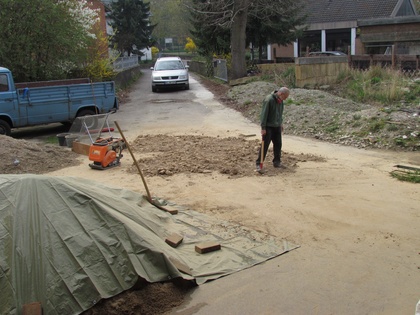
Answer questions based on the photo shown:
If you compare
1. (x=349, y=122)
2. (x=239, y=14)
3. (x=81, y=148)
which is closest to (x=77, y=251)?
(x=81, y=148)

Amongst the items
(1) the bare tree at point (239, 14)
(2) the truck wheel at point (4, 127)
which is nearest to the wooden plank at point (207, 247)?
(2) the truck wheel at point (4, 127)

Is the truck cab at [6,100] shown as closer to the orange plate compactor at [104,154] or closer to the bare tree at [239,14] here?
the orange plate compactor at [104,154]

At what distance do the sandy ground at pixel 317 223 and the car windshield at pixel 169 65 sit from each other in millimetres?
16839

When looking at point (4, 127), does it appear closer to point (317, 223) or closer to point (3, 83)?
point (3, 83)

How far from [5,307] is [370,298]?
3.53 meters

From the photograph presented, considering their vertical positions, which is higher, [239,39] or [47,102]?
[239,39]

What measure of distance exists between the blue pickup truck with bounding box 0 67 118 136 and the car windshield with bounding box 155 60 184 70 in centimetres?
1159

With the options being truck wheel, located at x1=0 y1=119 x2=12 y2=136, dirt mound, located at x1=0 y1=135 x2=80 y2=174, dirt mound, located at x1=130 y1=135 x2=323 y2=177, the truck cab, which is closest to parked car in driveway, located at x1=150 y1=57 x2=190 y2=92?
the truck cab

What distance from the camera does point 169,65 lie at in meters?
28.0

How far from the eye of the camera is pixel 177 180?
9164 mm

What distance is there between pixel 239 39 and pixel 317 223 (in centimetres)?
2174

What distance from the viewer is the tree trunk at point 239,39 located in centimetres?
2555

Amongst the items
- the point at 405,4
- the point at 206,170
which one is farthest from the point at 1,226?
the point at 405,4

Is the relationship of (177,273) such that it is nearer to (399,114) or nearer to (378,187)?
(378,187)
